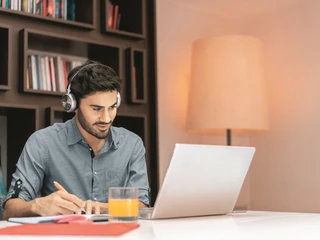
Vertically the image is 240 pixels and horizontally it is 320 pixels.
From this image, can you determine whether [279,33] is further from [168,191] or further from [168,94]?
[168,191]

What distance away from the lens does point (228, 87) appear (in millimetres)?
3529

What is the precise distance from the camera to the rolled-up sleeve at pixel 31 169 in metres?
2.08

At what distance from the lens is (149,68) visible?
330 cm

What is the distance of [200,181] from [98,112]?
0.80 metres

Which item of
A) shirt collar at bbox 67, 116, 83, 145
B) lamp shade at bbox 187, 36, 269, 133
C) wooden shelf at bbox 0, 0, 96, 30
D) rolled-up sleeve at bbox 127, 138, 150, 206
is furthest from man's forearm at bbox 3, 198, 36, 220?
lamp shade at bbox 187, 36, 269, 133

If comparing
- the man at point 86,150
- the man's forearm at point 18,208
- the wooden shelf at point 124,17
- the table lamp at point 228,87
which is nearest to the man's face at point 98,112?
the man at point 86,150

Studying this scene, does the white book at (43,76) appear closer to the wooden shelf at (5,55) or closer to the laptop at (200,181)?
Answer: the wooden shelf at (5,55)

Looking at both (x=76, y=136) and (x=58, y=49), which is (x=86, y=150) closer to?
(x=76, y=136)

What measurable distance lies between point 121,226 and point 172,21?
3.00 metres

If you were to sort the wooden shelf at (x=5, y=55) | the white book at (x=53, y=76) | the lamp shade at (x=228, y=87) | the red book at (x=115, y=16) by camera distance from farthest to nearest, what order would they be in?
the lamp shade at (x=228, y=87)
the red book at (x=115, y=16)
the white book at (x=53, y=76)
the wooden shelf at (x=5, y=55)

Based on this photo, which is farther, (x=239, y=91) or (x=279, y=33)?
(x=279, y=33)

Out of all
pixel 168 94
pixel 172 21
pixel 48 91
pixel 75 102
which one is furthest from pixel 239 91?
pixel 75 102

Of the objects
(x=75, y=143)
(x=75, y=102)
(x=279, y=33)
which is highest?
(x=279, y=33)

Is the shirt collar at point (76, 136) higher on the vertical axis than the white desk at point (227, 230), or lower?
higher
